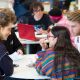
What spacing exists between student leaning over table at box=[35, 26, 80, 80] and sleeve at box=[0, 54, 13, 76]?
0.25 meters

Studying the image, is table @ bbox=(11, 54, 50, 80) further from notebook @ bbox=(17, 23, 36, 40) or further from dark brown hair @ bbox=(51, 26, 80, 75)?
notebook @ bbox=(17, 23, 36, 40)

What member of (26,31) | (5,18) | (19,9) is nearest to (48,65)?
(5,18)

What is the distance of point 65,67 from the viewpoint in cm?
226

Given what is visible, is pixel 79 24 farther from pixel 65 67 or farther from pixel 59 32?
pixel 65 67

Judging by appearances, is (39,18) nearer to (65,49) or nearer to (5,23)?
(5,23)

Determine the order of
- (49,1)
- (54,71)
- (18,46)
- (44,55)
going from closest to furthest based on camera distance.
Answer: (54,71) < (44,55) < (18,46) < (49,1)

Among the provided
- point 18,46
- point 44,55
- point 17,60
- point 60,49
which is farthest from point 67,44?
point 18,46

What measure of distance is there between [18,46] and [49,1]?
487 cm

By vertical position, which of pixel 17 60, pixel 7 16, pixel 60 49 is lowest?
pixel 17 60

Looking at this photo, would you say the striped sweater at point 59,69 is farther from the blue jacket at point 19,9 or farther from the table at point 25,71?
the blue jacket at point 19,9

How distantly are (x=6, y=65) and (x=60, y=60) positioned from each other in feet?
1.57

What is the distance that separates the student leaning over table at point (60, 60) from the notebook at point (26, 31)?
5.32 feet

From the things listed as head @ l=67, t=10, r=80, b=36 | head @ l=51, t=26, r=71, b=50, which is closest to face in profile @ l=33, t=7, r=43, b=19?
head @ l=67, t=10, r=80, b=36

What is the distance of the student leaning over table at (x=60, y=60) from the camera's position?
226cm
